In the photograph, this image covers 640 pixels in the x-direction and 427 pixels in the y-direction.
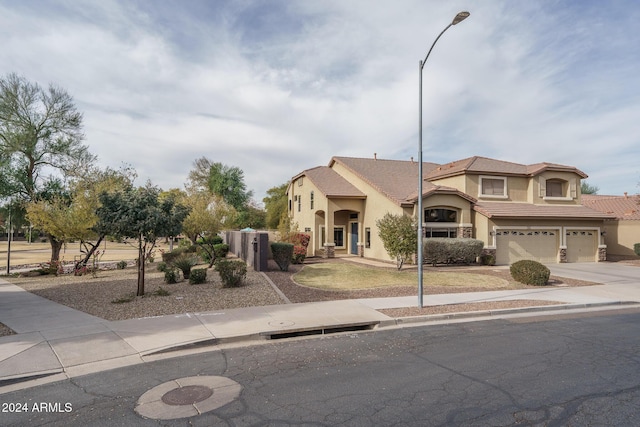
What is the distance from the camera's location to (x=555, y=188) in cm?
2792

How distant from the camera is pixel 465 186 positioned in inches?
1000

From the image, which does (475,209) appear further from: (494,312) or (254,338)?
(254,338)

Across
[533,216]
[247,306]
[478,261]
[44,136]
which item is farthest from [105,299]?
[533,216]

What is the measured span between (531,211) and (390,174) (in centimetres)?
1050

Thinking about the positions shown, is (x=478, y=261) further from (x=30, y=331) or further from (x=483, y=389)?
(x=30, y=331)

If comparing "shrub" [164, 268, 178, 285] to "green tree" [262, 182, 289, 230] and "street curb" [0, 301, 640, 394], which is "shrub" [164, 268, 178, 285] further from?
"green tree" [262, 182, 289, 230]

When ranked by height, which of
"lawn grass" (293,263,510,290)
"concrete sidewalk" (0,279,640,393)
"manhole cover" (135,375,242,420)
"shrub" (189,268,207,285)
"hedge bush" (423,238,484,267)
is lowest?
"manhole cover" (135,375,242,420)

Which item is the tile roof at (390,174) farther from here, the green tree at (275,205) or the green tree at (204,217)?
the green tree at (275,205)

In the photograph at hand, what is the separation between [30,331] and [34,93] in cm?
2143

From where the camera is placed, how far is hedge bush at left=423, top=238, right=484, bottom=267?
22.3 metres

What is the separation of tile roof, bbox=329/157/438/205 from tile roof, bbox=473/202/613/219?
16.1 feet

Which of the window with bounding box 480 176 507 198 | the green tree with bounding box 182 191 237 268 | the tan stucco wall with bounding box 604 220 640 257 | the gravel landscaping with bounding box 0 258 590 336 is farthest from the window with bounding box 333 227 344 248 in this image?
the tan stucco wall with bounding box 604 220 640 257

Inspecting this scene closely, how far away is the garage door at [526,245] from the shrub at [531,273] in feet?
26.5

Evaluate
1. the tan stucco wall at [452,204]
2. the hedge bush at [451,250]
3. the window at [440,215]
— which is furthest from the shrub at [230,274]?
the window at [440,215]
